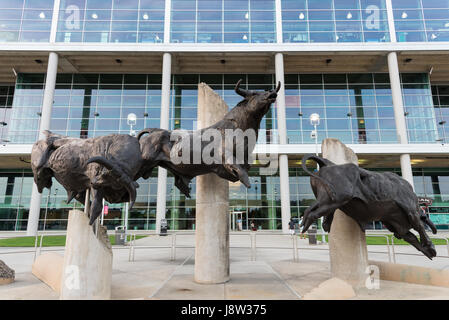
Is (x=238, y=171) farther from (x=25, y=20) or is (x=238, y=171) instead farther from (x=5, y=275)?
(x=25, y=20)

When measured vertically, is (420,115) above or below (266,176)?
above

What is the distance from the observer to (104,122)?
27.5 m

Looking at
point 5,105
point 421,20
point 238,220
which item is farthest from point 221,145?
point 5,105

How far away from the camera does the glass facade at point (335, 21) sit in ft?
84.1

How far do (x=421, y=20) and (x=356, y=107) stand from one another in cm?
955

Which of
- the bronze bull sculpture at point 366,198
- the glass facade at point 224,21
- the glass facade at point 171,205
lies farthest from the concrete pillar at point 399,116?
the bronze bull sculpture at point 366,198

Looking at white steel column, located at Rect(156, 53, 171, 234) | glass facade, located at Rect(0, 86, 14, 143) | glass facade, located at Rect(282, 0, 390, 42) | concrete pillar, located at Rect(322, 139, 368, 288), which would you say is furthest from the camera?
glass facade, located at Rect(0, 86, 14, 143)

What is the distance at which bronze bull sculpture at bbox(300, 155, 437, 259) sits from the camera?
4.08 meters

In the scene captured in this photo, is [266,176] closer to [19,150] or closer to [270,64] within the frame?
[270,64]

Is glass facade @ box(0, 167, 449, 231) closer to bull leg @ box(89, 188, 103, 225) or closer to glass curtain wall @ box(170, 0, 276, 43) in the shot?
glass curtain wall @ box(170, 0, 276, 43)

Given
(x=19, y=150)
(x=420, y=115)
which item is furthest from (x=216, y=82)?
(x=420, y=115)

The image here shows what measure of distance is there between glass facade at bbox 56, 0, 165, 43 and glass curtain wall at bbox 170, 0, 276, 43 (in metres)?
1.78

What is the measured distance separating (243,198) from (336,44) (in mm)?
16589

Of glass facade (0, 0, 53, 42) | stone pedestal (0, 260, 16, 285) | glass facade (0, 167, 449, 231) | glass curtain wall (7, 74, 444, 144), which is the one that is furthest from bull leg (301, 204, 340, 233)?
glass facade (0, 0, 53, 42)
